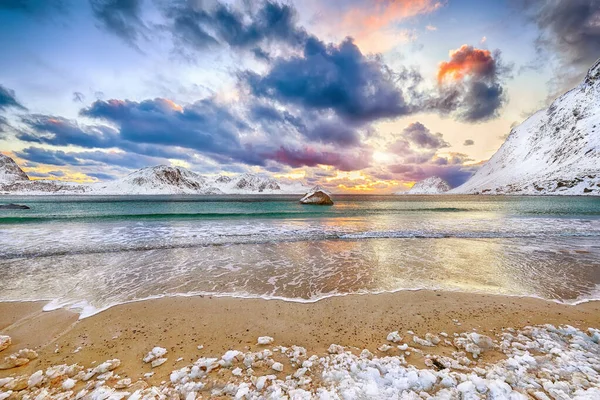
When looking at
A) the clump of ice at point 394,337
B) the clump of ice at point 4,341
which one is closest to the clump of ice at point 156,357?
the clump of ice at point 4,341

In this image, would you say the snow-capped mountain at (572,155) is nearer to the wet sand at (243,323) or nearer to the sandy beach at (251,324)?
the wet sand at (243,323)

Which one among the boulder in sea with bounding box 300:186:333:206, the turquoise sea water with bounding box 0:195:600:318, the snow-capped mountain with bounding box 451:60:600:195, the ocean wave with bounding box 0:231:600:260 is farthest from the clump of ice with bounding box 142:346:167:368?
the snow-capped mountain with bounding box 451:60:600:195

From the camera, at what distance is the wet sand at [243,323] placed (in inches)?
181

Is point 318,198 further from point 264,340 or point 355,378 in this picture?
point 355,378

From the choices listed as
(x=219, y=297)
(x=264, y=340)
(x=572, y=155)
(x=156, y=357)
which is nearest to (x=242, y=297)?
(x=219, y=297)

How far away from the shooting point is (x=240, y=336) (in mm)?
5145

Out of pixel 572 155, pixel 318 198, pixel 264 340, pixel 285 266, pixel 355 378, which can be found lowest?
pixel 285 266

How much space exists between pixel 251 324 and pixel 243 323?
207mm

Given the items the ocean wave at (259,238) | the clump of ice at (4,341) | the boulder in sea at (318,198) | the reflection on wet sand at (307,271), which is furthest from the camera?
the boulder in sea at (318,198)

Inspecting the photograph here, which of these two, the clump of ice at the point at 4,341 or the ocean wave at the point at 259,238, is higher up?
the clump of ice at the point at 4,341

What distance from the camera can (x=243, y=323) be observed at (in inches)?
225

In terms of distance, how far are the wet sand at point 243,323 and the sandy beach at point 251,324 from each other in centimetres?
2

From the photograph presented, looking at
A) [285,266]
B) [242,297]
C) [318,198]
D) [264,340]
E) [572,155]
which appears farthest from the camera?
[572,155]

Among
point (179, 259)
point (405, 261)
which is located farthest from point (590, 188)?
point (179, 259)
